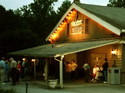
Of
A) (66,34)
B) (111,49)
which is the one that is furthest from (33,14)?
(111,49)

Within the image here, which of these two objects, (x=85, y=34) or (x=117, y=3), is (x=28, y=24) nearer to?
(x=117, y=3)

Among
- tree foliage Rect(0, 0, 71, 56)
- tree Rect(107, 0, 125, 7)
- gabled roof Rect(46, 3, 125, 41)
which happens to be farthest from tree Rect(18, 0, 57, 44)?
gabled roof Rect(46, 3, 125, 41)

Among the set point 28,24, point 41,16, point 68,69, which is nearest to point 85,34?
point 68,69

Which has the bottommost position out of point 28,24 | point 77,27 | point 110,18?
point 77,27

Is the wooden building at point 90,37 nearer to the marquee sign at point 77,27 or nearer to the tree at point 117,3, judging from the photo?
the marquee sign at point 77,27

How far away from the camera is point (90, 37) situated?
21391mm

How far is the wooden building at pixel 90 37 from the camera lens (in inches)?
698

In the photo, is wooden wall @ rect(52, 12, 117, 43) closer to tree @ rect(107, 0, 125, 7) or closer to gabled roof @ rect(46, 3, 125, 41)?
gabled roof @ rect(46, 3, 125, 41)

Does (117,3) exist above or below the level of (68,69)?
above

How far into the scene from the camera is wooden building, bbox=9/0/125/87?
17.7 metres

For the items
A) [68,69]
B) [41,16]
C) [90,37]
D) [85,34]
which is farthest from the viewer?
[41,16]

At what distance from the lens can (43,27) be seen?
51594mm

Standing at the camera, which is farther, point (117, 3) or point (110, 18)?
point (117, 3)

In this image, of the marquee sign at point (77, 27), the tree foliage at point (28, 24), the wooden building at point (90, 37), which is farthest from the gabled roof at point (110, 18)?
the tree foliage at point (28, 24)
